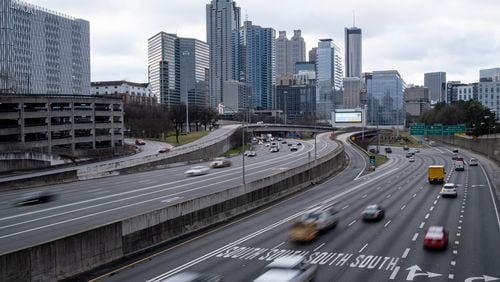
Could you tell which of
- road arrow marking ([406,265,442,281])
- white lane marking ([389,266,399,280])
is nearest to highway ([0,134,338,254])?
white lane marking ([389,266,399,280])

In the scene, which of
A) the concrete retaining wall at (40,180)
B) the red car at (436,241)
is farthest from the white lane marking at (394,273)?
the concrete retaining wall at (40,180)

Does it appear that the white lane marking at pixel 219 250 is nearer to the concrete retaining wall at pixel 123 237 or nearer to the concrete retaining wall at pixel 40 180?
the concrete retaining wall at pixel 123 237

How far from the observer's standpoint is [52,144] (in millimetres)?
99375

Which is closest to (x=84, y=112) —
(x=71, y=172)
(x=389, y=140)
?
(x=71, y=172)

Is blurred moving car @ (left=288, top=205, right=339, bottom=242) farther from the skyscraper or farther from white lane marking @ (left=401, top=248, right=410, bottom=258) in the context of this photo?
the skyscraper

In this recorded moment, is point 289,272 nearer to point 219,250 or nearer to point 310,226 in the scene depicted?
point 219,250

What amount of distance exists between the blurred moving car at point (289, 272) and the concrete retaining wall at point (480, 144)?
272 ft

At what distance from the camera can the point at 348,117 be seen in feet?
630

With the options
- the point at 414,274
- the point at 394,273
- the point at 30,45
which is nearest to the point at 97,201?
the point at 394,273

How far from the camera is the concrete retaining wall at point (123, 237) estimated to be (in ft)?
66.4

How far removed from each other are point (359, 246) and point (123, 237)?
12.7 meters

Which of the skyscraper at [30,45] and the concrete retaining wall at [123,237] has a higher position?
the skyscraper at [30,45]

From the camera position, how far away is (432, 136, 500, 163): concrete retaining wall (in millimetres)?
96812

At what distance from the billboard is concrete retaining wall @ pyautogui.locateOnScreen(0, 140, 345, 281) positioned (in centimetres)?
14962
